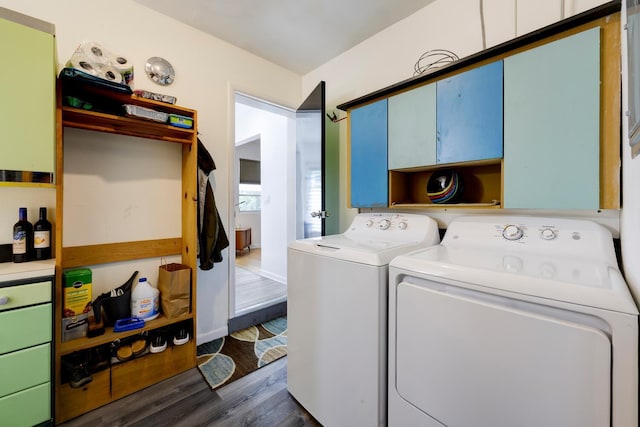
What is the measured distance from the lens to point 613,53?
37.6 inches

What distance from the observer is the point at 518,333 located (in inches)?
29.8

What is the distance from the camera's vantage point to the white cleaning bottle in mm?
1634

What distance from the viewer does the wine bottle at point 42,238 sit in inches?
53.6

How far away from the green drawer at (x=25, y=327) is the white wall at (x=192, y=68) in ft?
1.70

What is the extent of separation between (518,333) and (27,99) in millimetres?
2167

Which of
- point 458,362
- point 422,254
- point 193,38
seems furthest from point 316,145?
point 458,362

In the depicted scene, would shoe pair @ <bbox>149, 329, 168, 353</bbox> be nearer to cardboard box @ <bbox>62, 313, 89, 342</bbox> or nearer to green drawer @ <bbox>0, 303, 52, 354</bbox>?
cardboard box @ <bbox>62, 313, 89, 342</bbox>

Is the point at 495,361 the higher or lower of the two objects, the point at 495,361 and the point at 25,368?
the higher

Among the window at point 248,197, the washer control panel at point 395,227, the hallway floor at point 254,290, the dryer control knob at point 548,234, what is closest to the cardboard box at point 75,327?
the hallway floor at point 254,290

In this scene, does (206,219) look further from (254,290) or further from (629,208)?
(629,208)

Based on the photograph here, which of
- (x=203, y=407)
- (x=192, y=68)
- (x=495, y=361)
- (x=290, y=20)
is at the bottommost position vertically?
(x=203, y=407)

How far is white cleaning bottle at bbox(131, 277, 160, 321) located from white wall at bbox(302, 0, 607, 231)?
154 cm

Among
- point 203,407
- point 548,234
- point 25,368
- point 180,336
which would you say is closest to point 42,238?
point 25,368

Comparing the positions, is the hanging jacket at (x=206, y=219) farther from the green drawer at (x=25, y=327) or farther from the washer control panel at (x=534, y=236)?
the washer control panel at (x=534, y=236)
